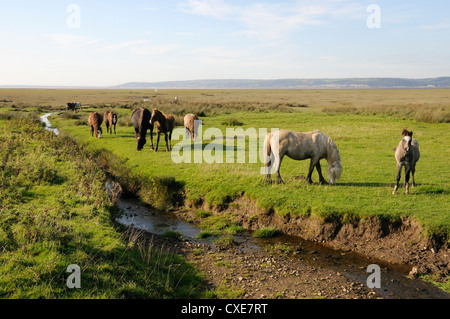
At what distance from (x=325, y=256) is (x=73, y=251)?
6975mm

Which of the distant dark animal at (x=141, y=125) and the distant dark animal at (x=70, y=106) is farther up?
the distant dark animal at (x=70, y=106)

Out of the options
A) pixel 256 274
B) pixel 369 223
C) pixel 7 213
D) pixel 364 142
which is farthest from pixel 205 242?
pixel 364 142

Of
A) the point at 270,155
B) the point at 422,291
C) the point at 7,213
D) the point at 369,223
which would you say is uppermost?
the point at 270,155

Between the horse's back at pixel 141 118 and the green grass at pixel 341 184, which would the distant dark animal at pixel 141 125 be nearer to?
the horse's back at pixel 141 118

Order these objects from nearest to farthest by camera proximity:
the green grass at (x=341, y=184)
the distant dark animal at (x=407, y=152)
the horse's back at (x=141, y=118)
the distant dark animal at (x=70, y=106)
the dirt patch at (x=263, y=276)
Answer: the dirt patch at (x=263, y=276)
the green grass at (x=341, y=184)
the distant dark animal at (x=407, y=152)
the horse's back at (x=141, y=118)
the distant dark animal at (x=70, y=106)

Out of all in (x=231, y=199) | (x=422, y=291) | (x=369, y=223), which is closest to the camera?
(x=422, y=291)

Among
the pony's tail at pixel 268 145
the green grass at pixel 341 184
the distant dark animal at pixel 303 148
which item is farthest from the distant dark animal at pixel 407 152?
the pony's tail at pixel 268 145

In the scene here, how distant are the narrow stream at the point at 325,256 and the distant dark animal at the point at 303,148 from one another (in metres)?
3.69

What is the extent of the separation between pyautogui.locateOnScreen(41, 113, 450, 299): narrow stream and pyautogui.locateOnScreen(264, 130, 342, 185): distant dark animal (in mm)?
3690

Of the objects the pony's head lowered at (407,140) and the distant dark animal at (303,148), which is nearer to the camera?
the pony's head lowered at (407,140)

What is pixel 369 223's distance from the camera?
10406 millimetres

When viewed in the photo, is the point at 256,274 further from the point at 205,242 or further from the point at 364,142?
the point at 364,142

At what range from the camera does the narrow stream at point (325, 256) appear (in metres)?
7.88
